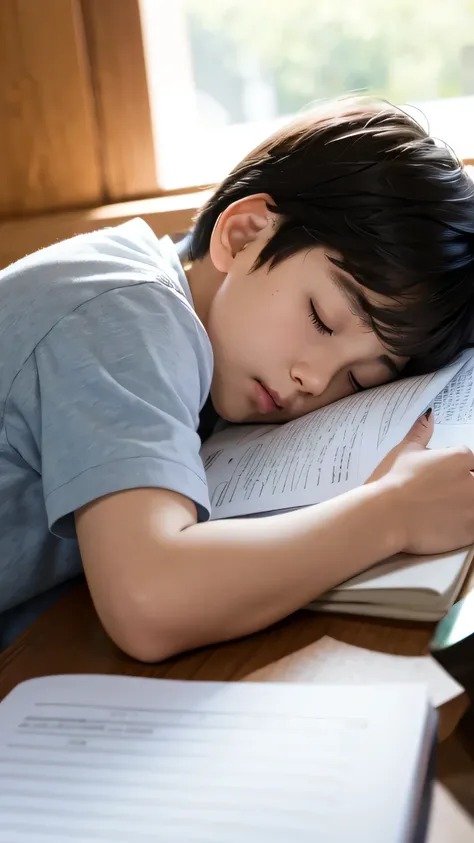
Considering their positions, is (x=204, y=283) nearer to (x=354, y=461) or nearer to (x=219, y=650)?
(x=354, y=461)

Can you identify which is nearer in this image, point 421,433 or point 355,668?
point 355,668

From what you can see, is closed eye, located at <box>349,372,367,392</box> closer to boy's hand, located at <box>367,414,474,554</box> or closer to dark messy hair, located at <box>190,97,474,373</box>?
dark messy hair, located at <box>190,97,474,373</box>

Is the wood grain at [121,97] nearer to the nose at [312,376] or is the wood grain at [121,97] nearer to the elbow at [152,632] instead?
the nose at [312,376]

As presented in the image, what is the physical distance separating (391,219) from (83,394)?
37 centimetres

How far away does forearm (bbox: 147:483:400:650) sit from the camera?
48 centimetres

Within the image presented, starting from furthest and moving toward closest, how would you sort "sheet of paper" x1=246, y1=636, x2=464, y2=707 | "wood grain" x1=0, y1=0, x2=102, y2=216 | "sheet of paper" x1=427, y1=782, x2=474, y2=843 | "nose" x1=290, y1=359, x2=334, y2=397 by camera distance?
"wood grain" x1=0, y1=0, x2=102, y2=216 → "nose" x1=290, y1=359, x2=334, y2=397 → "sheet of paper" x1=246, y1=636, x2=464, y2=707 → "sheet of paper" x1=427, y1=782, x2=474, y2=843

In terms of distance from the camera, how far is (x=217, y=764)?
37 cm

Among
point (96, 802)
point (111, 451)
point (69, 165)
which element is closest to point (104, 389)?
point (111, 451)

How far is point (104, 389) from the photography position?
0.57 metres

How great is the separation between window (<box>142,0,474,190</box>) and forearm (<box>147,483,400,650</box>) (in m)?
0.96

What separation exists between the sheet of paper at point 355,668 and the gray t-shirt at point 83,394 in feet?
0.47

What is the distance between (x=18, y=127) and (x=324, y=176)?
30.0 inches

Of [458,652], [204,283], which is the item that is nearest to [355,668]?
[458,652]

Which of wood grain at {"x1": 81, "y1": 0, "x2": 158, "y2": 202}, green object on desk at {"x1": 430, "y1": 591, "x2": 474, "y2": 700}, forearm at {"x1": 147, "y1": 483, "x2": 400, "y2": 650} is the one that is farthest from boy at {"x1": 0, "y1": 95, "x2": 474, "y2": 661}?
wood grain at {"x1": 81, "y1": 0, "x2": 158, "y2": 202}
